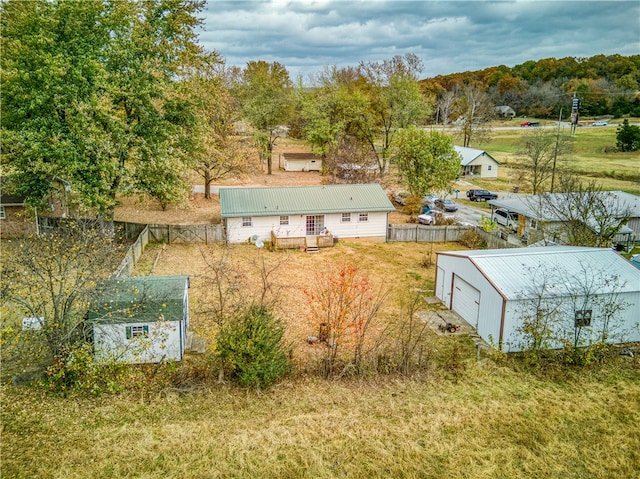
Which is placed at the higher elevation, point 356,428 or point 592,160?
point 592,160

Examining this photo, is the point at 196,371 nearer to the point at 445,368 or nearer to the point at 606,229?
the point at 445,368

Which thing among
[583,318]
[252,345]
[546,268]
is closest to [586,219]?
[546,268]

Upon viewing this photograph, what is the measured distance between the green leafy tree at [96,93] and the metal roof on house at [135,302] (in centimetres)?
935

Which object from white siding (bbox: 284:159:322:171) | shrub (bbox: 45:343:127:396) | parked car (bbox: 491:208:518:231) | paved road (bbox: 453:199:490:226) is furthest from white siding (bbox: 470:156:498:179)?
shrub (bbox: 45:343:127:396)

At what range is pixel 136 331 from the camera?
14.7 m

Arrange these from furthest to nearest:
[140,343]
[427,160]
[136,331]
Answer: [427,160]
[136,331]
[140,343]

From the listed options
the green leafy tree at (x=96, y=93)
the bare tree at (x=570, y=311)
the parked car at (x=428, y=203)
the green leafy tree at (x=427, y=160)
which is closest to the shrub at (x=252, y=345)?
the bare tree at (x=570, y=311)

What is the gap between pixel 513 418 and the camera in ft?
43.0

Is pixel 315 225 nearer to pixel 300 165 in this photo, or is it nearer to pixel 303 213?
pixel 303 213

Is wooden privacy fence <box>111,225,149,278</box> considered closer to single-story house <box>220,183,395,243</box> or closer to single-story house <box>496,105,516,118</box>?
single-story house <box>220,183,395,243</box>

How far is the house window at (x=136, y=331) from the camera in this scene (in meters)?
14.6

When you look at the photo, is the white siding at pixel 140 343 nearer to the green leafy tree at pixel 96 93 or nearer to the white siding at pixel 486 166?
the green leafy tree at pixel 96 93

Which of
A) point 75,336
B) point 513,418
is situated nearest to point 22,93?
point 75,336

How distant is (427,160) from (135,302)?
2443 cm
